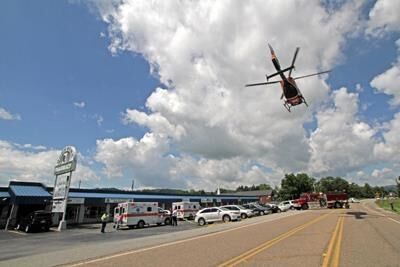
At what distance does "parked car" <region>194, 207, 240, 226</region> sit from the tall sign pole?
14174 mm

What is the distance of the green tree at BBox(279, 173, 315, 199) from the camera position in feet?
388

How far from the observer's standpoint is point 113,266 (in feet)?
30.2

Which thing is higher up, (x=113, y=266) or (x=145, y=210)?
(x=145, y=210)

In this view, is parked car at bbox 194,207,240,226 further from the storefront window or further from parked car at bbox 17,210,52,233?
the storefront window

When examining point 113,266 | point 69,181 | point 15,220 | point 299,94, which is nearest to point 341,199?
point 299,94

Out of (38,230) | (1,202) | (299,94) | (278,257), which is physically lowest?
(278,257)

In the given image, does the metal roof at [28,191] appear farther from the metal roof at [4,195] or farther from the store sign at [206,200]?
the store sign at [206,200]

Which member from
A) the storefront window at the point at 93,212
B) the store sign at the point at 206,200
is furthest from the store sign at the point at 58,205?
the store sign at the point at 206,200

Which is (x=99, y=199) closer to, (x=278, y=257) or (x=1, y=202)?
(x=1, y=202)

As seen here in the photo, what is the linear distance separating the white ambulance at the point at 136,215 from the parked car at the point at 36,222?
250 inches

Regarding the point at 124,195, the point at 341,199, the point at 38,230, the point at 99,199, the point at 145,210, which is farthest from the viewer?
the point at 341,199

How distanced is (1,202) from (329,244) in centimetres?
3507

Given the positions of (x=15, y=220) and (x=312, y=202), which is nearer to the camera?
(x=15, y=220)

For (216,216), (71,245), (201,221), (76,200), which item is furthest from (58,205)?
(71,245)
